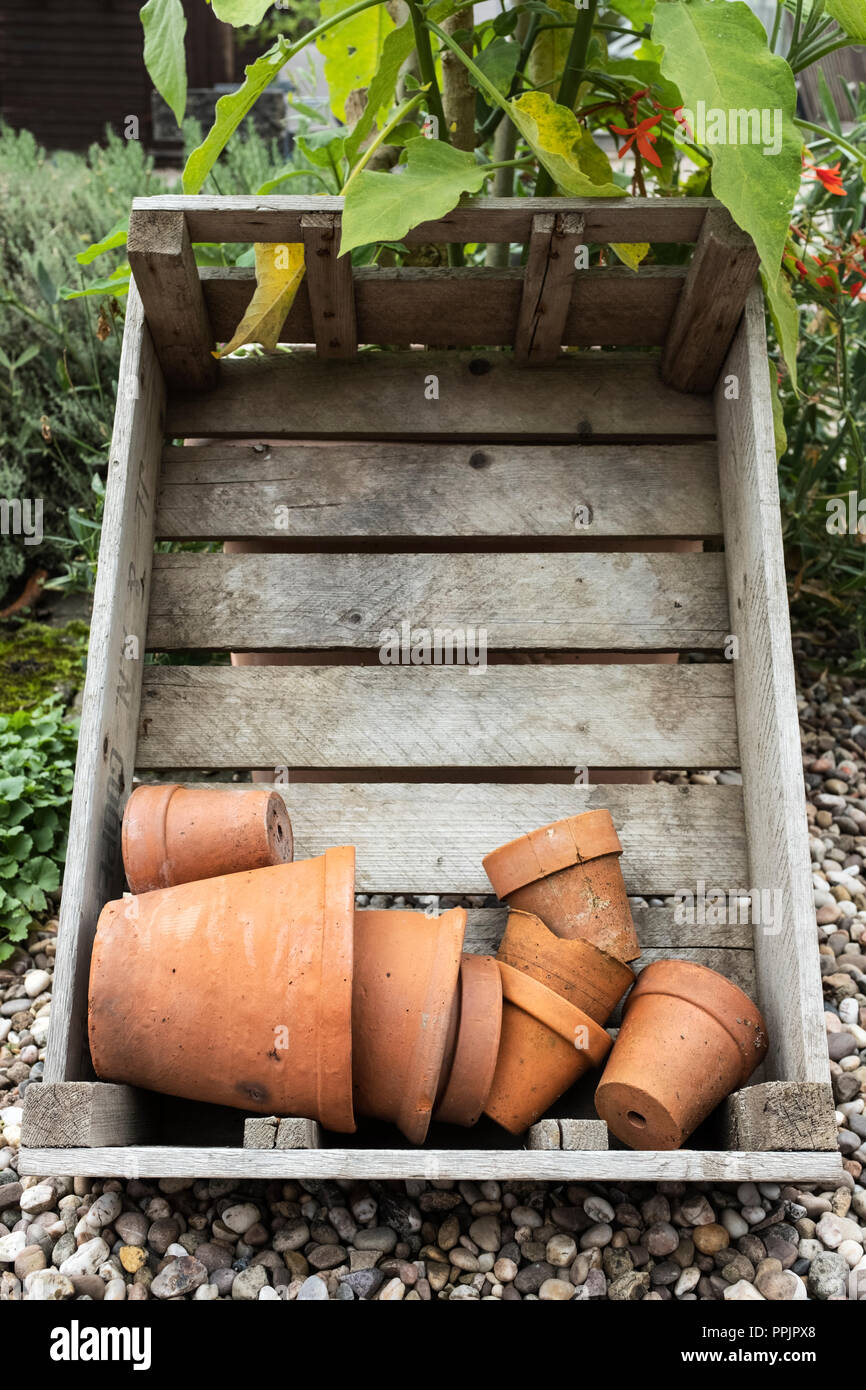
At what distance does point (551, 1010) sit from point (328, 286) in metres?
1.33

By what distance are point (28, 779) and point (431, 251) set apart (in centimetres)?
152

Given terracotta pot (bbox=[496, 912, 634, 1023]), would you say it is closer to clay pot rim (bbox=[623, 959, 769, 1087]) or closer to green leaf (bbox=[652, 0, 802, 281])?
clay pot rim (bbox=[623, 959, 769, 1087])

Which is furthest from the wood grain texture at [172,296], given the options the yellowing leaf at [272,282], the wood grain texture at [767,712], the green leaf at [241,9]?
the wood grain texture at [767,712]

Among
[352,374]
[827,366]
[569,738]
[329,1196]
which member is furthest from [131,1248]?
[827,366]

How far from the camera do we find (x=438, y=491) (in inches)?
81.3

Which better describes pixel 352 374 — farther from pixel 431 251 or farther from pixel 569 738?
pixel 569 738

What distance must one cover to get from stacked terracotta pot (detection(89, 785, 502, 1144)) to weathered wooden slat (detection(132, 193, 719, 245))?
1.08 metres

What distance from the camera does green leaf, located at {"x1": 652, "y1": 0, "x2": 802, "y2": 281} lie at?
151 cm

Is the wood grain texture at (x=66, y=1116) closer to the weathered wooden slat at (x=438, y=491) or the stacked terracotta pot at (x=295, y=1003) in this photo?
the stacked terracotta pot at (x=295, y=1003)

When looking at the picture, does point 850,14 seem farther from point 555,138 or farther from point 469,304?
point 469,304

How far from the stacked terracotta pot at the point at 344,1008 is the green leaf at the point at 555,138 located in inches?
44.5

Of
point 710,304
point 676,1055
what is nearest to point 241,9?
Result: point 710,304

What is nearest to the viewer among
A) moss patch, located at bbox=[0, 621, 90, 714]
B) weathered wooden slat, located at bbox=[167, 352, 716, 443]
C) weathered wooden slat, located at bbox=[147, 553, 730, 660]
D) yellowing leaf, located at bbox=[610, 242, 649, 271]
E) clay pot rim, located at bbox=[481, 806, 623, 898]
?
clay pot rim, located at bbox=[481, 806, 623, 898]

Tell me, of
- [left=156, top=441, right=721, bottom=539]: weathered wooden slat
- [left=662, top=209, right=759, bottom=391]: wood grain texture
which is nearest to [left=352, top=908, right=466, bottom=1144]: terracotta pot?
[left=156, top=441, right=721, bottom=539]: weathered wooden slat
